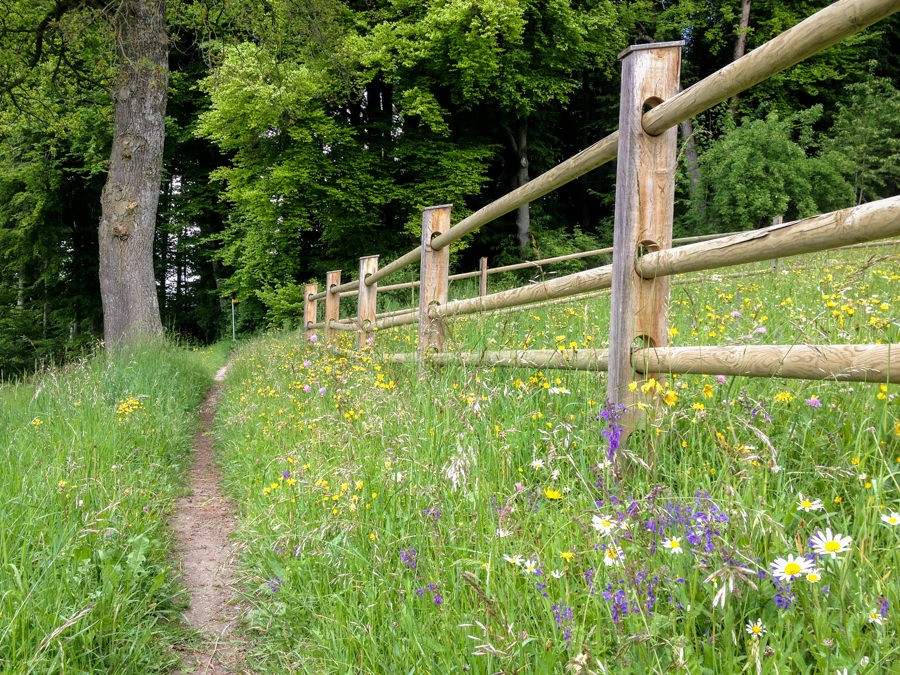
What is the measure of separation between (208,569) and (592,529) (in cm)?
234

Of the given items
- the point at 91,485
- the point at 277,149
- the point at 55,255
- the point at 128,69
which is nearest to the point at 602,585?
the point at 91,485

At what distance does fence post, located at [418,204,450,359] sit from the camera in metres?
4.78

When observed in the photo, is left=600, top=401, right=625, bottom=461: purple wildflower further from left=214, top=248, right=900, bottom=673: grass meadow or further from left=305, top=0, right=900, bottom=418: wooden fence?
left=305, top=0, right=900, bottom=418: wooden fence

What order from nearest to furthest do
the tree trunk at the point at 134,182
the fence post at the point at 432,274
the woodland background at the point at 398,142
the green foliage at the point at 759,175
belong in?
the fence post at the point at 432,274 < the tree trunk at the point at 134,182 < the woodland background at the point at 398,142 < the green foliage at the point at 759,175

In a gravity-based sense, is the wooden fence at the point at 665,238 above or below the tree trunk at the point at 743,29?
below

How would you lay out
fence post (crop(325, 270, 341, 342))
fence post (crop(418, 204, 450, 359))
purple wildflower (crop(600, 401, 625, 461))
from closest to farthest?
purple wildflower (crop(600, 401, 625, 461)) < fence post (crop(418, 204, 450, 359)) < fence post (crop(325, 270, 341, 342))

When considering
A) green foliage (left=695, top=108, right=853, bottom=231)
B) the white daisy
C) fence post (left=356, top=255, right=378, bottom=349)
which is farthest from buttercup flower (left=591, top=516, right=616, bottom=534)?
green foliage (left=695, top=108, right=853, bottom=231)

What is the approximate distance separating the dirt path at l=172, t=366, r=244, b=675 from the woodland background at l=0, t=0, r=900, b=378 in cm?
892

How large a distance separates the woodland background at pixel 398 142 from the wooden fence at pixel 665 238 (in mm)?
9636

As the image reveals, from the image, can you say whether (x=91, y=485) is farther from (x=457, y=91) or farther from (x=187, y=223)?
(x=187, y=223)

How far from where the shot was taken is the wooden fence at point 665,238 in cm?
177

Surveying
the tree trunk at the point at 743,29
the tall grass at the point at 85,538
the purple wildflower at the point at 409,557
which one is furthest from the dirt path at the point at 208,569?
the tree trunk at the point at 743,29

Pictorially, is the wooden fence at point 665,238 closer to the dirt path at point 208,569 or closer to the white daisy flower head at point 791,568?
the white daisy flower head at point 791,568

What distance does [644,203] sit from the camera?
101 inches
